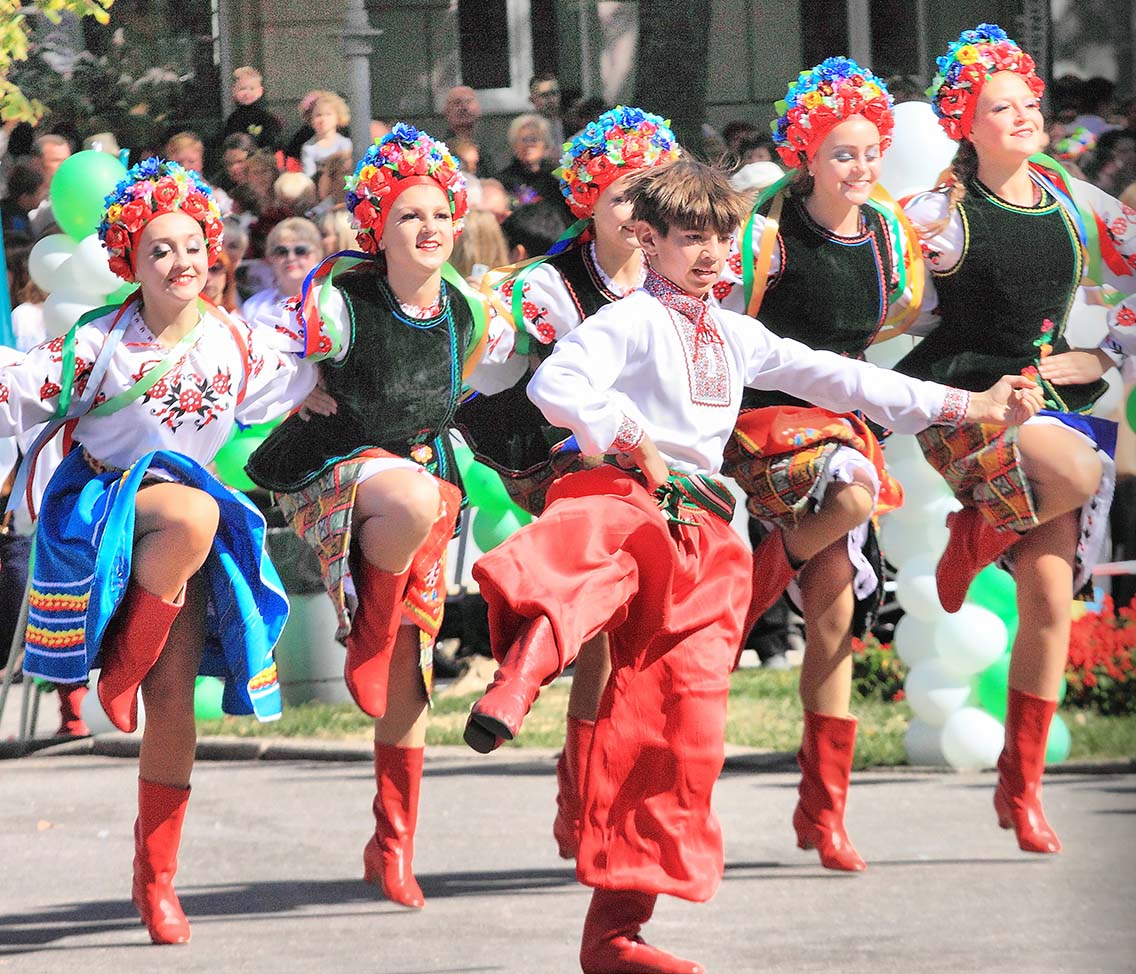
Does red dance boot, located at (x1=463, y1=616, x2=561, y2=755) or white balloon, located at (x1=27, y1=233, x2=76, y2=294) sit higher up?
white balloon, located at (x1=27, y1=233, x2=76, y2=294)

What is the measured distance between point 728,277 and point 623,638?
49.5 inches

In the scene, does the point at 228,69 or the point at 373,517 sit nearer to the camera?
the point at 373,517

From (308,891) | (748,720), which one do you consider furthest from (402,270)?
(748,720)

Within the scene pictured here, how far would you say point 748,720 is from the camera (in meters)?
6.85

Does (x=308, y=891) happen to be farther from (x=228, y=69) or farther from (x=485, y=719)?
(x=228, y=69)

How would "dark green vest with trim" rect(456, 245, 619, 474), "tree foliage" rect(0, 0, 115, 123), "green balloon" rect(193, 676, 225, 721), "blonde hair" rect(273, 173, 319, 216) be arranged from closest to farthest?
1. "dark green vest with trim" rect(456, 245, 619, 474)
2. "tree foliage" rect(0, 0, 115, 123)
3. "blonde hair" rect(273, 173, 319, 216)
4. "green balloon" rect(193, 676, 225, 721)

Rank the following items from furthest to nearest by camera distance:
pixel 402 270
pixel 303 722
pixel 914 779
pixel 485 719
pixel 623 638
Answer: pixel 303 722, pixel 914 779, pixel 402 270, pixel 623 638, pixel 485 719

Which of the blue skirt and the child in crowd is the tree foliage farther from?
the child in crowd

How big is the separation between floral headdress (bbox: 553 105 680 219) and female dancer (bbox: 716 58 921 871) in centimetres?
29

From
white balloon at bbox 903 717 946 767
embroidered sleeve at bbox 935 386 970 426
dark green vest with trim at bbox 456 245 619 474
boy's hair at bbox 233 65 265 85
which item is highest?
boy's hair at bbox 233 65 265 85

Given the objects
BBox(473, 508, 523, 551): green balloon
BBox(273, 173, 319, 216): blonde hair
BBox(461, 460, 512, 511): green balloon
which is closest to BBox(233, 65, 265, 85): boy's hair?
BBox(273, 173, 319, 216): blonde hair

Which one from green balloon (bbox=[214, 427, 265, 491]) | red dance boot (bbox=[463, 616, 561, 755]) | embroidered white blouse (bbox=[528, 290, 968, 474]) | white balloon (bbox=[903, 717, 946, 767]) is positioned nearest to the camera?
red dance boot (bbox=[463, 616, 561, 755])

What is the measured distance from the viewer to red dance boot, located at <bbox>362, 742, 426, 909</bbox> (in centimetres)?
445

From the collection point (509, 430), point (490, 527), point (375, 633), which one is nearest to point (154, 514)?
point (375, 633)
